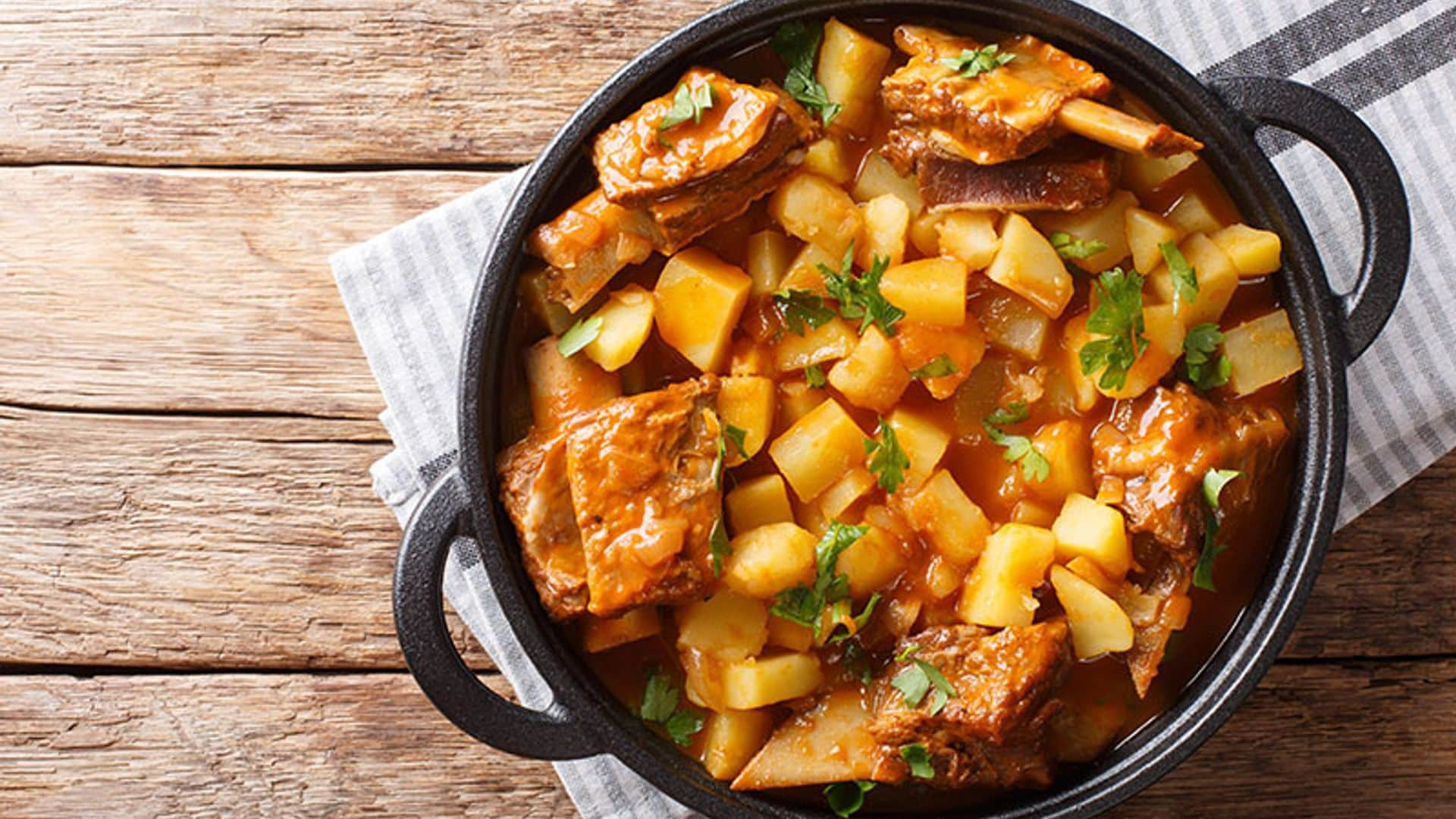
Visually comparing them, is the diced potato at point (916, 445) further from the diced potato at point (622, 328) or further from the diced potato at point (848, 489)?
the diced potato at point (622, 328)

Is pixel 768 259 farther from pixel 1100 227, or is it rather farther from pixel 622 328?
pixel 1100 227

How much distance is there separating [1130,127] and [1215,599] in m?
1.04

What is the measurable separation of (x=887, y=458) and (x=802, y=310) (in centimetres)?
33

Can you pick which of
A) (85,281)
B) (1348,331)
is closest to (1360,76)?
(1348,331)

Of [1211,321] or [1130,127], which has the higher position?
[1130,127]

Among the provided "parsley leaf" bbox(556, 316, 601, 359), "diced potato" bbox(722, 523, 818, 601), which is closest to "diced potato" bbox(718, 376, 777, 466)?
"diced potato" bbox(722, 523, 818, 601)

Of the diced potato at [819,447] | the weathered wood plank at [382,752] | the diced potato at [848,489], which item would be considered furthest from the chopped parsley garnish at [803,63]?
the weathered wood plank at [382,752]

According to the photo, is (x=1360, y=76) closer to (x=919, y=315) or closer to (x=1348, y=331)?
(x=1348, y=331)

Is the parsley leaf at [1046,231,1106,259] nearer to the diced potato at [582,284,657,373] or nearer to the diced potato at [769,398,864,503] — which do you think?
the diced potato at [769,398,864,503]

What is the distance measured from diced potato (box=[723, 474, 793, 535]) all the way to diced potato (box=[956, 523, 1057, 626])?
0.39 m

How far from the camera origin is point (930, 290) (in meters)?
2.60

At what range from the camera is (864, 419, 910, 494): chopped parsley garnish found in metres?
2.63

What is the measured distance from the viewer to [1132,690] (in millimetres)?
2816

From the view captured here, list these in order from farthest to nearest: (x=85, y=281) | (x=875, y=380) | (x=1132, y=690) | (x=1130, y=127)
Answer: (x=85, y=281) → (x=1132, y=690) → (x=875, y=380) → (x=1130, y=127)
